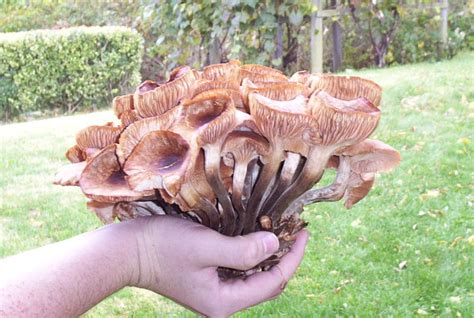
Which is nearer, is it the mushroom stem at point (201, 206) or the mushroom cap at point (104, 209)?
the mushroom stem at point (201, 206)

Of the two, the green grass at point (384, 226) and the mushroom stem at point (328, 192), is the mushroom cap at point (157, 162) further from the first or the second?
the green grass at point (384, 226)

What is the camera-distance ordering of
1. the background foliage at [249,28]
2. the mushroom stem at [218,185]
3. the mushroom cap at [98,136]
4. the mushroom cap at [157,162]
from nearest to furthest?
the mushroom cap at [157,162] → the mushroom stem at [218,185] → the mushroom cap at [98,136] → the background foliage at [249,28]

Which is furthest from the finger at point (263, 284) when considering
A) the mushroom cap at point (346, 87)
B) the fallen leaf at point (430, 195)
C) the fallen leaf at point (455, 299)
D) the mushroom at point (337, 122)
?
the fallen leaf at point (430, 195)

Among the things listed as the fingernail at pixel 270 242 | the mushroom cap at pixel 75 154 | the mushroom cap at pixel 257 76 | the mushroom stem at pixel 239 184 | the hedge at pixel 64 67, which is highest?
the mushroom cap at pixel 257 76

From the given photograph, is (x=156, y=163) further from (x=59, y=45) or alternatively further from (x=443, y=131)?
(x=59, y=45)

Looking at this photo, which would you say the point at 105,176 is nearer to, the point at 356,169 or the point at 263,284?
the point at 263,284

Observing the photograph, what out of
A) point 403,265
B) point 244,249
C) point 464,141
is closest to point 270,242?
point 244,249

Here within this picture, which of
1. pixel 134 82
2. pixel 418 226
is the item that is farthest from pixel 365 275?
pixel 134 82
